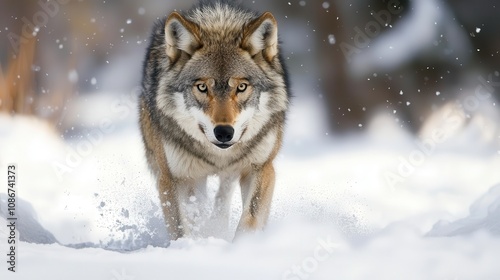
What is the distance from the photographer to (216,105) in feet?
15.9

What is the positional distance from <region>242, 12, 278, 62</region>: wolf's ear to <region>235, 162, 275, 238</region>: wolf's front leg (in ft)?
2.97

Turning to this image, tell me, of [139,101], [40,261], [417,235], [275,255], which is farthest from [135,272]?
[139,101]

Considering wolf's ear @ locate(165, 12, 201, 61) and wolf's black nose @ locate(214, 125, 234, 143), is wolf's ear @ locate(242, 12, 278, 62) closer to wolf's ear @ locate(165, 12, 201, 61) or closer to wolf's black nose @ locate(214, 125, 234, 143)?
wolf's ear @ locate(165, 12, 201, 61)

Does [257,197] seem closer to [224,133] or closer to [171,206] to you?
[171,206]

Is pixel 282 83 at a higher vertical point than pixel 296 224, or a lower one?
higher

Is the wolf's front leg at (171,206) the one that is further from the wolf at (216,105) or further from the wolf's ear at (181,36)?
the wolf's ear at (181,36)

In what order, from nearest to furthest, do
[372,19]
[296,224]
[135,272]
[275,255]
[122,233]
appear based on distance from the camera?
1. [135,272]
2. [275,255]
3. [296,224]
4. [122,233]
5. [372,19]

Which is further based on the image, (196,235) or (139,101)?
(139,101)

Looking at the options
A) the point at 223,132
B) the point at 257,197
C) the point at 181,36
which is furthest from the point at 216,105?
the point at 257,197

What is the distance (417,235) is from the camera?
5039 millimetres

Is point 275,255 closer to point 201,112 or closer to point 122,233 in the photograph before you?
point 201,112

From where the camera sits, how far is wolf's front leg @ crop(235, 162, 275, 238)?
5289mm

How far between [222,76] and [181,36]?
20.1 inches

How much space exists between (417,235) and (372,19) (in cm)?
526
